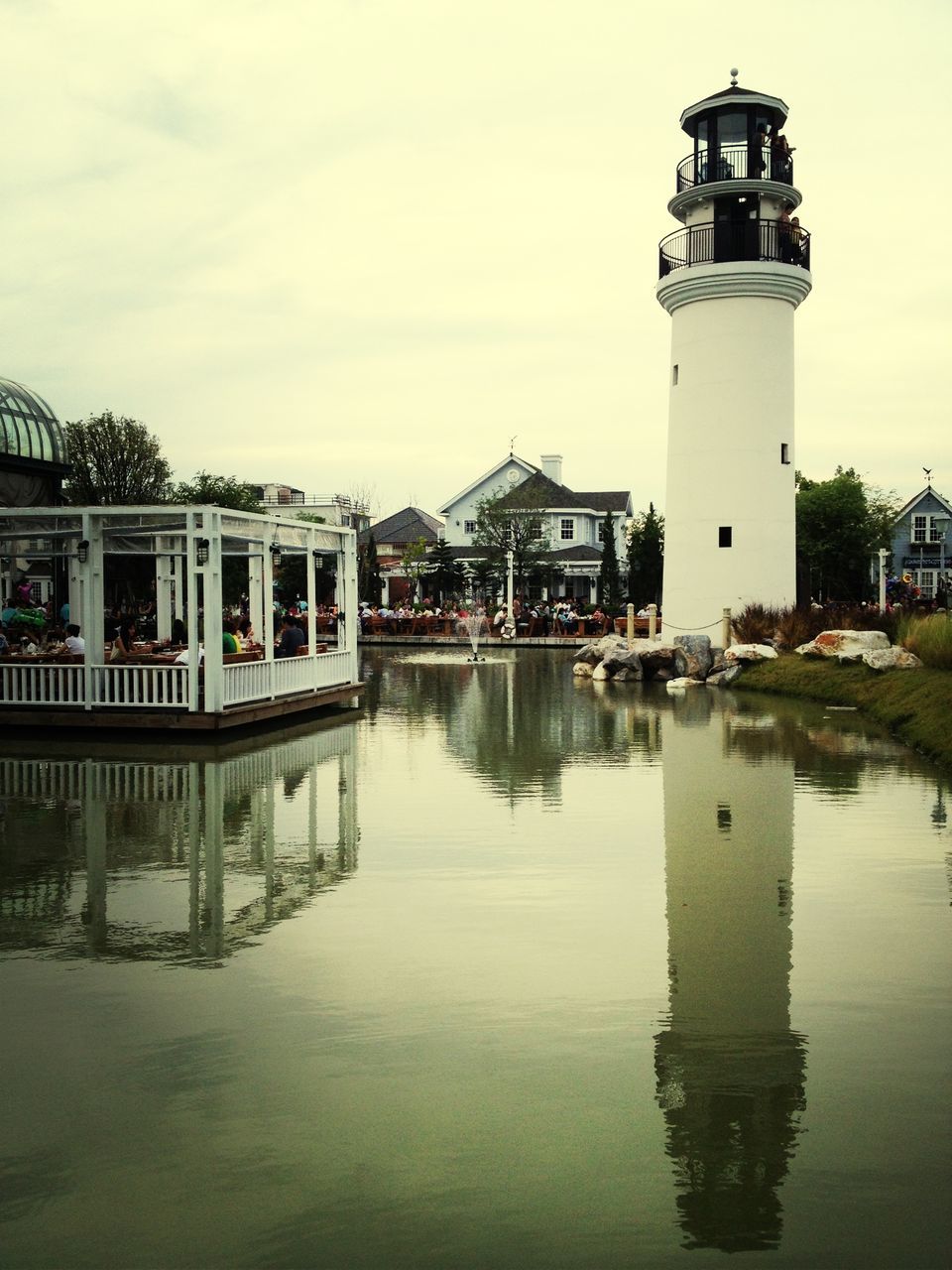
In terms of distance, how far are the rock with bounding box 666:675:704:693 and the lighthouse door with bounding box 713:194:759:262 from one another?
10.8 m

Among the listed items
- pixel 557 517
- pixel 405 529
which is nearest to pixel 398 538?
pixel 405 529

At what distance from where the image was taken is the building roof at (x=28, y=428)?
25.2 metres

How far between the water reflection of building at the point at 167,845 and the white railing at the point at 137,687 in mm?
1388

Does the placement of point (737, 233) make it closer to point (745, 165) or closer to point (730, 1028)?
point (745, 165)

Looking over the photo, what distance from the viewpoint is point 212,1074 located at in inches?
212

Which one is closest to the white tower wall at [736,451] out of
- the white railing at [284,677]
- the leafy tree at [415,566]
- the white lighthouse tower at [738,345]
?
the white lighthouse tower at [738,345]

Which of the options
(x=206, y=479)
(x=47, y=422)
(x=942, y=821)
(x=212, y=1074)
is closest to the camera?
(x=212, y=1074)

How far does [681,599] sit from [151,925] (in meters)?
24.7

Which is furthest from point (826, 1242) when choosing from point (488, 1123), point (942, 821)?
point (942, 821)

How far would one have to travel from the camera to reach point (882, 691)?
20578 millimetres

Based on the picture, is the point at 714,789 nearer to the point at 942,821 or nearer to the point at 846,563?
the point at 942,821

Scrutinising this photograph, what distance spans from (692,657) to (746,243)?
34.3 feet

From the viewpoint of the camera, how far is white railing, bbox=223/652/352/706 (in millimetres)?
17734

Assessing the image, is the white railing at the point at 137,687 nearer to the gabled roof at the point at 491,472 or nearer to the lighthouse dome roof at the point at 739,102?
the lighthouse dome roof at the point at 739,102
